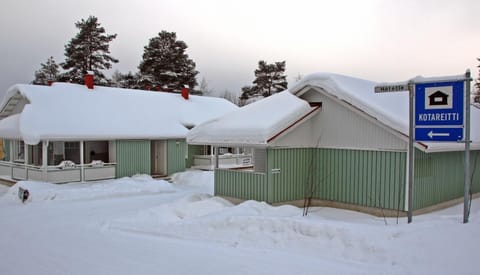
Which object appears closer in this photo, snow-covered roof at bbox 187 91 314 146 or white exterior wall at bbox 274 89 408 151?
white exterior wall at bbox 274 89 408 151

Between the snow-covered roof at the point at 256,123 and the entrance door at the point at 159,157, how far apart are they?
31.0ft

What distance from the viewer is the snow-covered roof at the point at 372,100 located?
11.7 meters

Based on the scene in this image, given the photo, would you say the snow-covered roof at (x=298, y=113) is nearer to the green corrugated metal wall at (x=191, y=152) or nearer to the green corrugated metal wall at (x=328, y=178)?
the green corrugated metal wall at (x=328, y=178)

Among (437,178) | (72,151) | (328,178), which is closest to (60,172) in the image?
(72,151)

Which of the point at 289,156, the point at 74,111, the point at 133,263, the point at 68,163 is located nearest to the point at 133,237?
the point at 133,263

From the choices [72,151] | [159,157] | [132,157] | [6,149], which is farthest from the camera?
[6,149]

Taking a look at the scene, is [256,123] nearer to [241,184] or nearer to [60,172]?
[241,184]

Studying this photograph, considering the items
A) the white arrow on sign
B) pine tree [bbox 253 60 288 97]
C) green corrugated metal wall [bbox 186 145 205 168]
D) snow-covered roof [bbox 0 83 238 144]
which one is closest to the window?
snow-covered roof [bbox 0 83 238 144]

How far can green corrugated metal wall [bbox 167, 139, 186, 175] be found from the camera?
24438 millimetres

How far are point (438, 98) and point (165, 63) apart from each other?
141 feet

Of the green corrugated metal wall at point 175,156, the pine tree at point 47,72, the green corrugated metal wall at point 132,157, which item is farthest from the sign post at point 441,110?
the pine tree at point 47,72

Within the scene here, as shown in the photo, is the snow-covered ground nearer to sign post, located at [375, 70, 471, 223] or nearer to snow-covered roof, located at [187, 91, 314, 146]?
sign post, located at [375, 70, 471, 223]

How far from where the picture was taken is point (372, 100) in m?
13.0

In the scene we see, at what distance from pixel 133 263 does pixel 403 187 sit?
8.10 m
